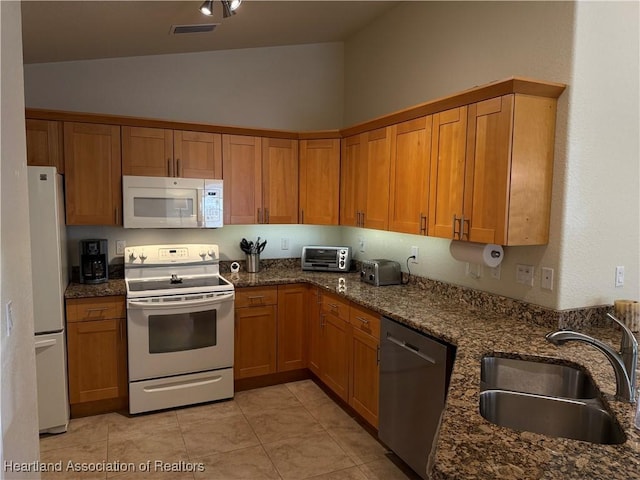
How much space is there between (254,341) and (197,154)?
161 centimetres

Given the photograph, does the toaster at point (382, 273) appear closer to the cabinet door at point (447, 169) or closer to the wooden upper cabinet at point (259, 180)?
the cabinet door at point (447, 169)

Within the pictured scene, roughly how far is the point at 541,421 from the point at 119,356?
276 cm

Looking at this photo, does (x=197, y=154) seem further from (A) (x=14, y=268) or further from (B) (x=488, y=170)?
(B) (x=488, y=170)

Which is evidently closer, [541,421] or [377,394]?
[541,421]

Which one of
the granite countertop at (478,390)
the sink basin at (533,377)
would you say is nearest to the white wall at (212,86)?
the granite countertop at (478,390)

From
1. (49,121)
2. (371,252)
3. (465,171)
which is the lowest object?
(371,252)

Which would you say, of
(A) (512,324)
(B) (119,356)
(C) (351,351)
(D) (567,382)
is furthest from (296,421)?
(D) (567,382)

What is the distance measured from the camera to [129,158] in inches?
132

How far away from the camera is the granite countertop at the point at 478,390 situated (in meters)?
1.06

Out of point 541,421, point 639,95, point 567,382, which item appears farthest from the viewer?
point 639,95

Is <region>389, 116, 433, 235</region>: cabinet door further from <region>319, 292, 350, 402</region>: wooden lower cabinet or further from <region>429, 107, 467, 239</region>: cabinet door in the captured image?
<region>319, 292, 350, 402</region>: wooden lower cabinet

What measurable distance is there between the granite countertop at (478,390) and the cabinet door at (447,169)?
1.68ft

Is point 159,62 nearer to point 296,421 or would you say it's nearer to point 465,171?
point 465,171

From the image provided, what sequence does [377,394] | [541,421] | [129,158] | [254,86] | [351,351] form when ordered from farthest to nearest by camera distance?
1. [254,86]
2. [129,158]
3. [351,351]
4. [377,394]
5. [541,421]
